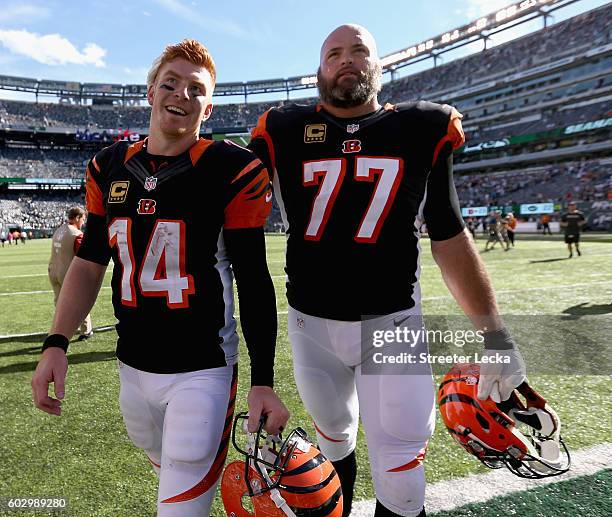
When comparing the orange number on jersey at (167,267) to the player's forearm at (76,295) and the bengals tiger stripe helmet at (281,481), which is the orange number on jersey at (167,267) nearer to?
the player's forearm at (76,295)

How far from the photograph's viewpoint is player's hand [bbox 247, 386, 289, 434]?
1364 millimetres

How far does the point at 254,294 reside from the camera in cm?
152

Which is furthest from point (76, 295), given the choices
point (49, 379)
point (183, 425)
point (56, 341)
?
point (183, 425)

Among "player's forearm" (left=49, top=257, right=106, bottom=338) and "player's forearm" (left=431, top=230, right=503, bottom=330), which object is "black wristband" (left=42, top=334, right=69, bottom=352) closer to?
"player's forearm" (left=49, top=257, right=106, bottom=338)

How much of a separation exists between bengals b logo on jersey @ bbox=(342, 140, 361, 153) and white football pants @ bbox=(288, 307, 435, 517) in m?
0.67

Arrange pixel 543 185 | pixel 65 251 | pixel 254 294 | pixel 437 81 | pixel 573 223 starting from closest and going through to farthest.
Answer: pixel 254 294, pixel 65 251, pixel 573 223, pixel 543 185, pixel 437 81

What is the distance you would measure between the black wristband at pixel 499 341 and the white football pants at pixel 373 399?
0.87 feet

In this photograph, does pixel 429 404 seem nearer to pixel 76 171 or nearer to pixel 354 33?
pixel 354 33

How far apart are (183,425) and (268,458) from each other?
0.29m

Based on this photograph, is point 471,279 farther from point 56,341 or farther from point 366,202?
point 56,341

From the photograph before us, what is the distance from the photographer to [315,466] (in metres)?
1.45

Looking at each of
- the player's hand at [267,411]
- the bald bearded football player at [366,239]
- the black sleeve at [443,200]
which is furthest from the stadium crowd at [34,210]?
the player's hand at [267,411]

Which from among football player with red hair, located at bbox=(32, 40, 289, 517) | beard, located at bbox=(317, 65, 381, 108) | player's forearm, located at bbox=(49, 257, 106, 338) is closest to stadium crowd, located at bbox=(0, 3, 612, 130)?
beard, located at bbox=(317, 65, 381, 108)

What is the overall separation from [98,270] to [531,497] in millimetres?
2328
